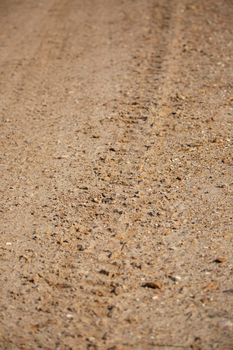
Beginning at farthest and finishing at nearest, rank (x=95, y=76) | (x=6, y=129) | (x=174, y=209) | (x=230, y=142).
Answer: (x=95, y=76) → (x=6, y=129) → (x=230, y=142) → (x=174, y=209)

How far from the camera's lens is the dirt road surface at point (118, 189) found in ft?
11.3

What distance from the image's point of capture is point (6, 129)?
5.95m

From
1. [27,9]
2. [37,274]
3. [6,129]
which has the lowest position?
[27,9]

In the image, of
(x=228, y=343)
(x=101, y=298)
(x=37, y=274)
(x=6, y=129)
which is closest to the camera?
(x=228, y=343)

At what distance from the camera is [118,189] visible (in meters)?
4.73

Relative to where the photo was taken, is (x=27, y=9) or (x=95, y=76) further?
(x=27, y=9)

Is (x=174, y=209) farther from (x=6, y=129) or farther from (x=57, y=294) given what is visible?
(x=6, y=129)

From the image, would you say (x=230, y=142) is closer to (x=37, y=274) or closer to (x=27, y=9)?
(x=37, y=274)

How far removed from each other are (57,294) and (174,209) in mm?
1234

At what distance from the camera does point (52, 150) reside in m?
5.43

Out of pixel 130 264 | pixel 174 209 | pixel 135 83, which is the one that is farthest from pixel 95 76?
pixel 130 264

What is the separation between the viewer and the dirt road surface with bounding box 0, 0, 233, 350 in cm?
343

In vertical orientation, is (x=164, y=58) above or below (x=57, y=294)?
below

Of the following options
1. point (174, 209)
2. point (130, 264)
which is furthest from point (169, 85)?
point (130, 264)
